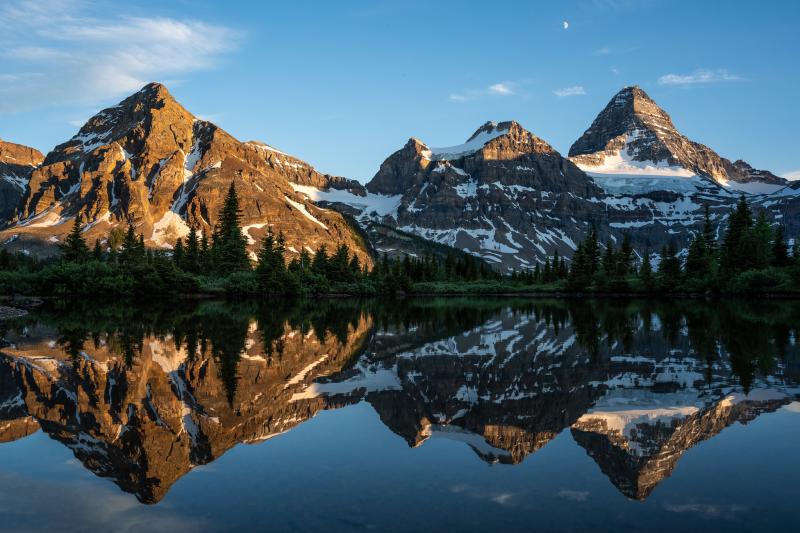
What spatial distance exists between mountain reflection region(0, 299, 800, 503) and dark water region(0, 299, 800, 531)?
68mm

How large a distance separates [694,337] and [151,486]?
25.1 metres

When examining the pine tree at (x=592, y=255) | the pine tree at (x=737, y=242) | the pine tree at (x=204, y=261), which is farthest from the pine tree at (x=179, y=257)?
the pine tree at (x=737, y=242)

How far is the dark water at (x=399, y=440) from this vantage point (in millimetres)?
7844

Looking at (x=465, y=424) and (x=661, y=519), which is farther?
(x=465, y=424)

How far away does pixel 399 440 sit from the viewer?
11.3 metres

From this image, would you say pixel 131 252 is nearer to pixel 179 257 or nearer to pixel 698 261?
pixel 179 257

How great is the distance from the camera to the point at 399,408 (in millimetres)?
13938

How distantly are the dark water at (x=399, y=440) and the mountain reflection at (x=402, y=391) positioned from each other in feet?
0.22

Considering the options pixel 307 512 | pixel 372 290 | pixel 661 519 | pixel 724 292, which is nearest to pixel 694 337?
pixel 661 519

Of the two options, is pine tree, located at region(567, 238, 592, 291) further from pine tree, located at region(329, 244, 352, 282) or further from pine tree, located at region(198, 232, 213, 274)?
pine tree, located at region(198, 232, 213, 274)

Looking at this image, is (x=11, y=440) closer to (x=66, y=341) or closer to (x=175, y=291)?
(x=66, y=341)

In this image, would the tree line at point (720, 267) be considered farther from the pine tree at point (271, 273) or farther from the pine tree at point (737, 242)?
the pine tree at point (271, 273)

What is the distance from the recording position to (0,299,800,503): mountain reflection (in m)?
10.7

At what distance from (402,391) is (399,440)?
177 inches
